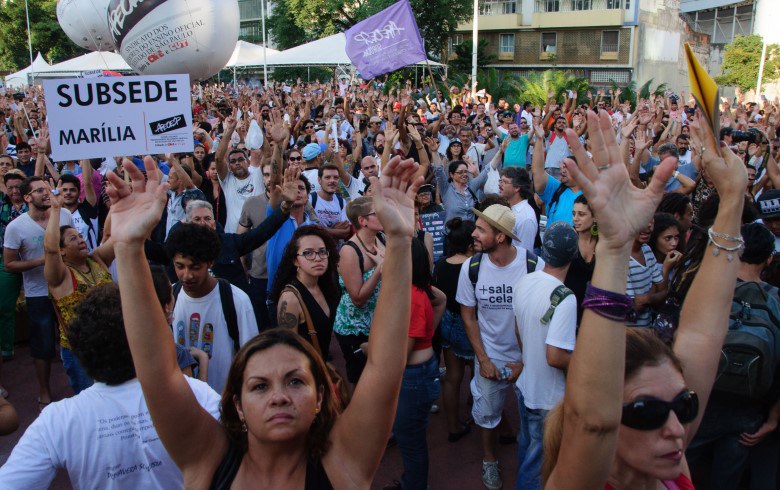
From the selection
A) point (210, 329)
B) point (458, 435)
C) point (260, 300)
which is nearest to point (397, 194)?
point (210, 329)

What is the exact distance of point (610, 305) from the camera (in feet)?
4.64

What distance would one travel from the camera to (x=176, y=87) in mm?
3764

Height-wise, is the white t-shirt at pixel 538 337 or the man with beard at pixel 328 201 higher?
the man with beard at pixel 328 201

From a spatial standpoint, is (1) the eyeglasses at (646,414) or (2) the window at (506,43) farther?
(2) the window at (506,43)

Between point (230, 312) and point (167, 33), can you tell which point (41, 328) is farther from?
point (167, 33)

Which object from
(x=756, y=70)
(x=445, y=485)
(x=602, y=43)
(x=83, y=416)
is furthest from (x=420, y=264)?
(x=602, y=43)

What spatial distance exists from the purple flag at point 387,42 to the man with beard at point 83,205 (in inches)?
259

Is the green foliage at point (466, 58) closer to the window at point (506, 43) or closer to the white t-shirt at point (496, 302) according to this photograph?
the window at point (506, 43)

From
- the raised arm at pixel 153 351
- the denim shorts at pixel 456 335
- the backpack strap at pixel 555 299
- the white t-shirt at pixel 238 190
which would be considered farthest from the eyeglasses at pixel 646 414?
the white t-shirt at pixel 238 190

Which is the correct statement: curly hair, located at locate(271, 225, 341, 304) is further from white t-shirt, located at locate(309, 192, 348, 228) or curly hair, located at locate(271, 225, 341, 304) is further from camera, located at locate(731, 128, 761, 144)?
camera, located at locate(731, 128, 761, 144)

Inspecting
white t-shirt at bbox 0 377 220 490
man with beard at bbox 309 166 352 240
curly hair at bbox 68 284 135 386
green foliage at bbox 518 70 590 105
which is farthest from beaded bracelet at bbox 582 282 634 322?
green foliage at bbox 518 70 590 105

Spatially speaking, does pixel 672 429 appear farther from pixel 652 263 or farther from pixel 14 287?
pixel 14 287

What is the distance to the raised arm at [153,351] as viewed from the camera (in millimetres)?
1734

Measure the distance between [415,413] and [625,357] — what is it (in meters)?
2.28
